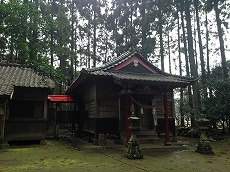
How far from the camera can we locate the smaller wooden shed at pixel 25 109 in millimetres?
12281

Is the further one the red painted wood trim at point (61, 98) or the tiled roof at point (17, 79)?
the red painted wood trim at point (61, 98)

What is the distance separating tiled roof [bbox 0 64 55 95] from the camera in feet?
38.2

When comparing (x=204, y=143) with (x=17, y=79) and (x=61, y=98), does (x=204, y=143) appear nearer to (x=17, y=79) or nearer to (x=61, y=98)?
(x=17, y=79)

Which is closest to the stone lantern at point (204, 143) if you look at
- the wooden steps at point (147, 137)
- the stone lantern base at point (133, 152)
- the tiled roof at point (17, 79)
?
the wooden steps at point (147, 137)

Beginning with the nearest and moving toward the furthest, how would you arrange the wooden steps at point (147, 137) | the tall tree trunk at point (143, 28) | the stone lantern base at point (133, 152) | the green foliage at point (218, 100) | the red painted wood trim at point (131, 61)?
the stone lantern base at point (133, 152), the wooden steps at point (147, 137), the red painted wood trim at point (131, 61), the green foliage at point (218, 100), the tall tree trunk at point (143, 28)

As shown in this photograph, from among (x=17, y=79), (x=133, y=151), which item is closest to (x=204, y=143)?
(x=133, y=151)

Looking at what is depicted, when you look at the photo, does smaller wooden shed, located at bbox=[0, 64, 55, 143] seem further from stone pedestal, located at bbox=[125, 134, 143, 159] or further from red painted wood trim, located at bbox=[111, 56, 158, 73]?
stone pedestal, located at bbox=[125, 134, 143, 159]

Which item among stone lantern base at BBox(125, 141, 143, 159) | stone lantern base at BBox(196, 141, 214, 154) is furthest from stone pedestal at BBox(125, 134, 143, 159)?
stone lantern base at BBox(196, 141, 214, 154)

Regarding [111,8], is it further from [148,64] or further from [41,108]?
[41,108]

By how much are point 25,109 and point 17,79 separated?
209cm

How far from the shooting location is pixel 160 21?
23.7m

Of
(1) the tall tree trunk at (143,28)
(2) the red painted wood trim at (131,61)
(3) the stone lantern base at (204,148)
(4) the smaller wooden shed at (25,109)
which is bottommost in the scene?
(3) the stone lantern base at (204,148)

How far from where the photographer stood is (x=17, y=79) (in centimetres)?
1341

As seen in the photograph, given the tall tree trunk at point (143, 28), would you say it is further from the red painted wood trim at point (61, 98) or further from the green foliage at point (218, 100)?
the red painted wood trim at point (61, 98)
